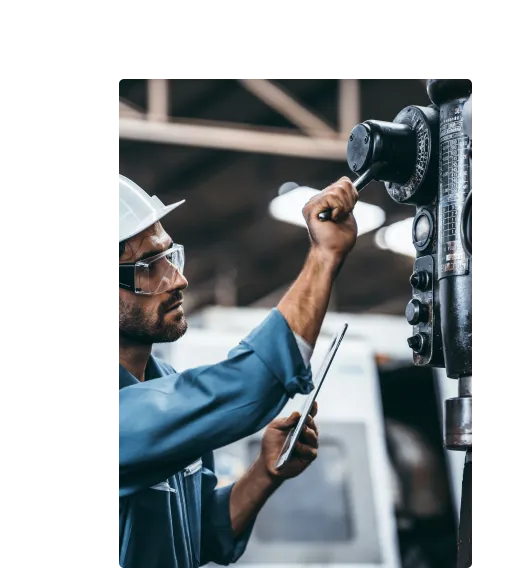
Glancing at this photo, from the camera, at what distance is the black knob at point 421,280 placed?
1.09 m

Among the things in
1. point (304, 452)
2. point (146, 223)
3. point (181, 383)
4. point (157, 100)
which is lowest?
point (304, 452)

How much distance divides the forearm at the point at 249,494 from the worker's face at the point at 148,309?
262 millimetres

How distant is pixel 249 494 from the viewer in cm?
124

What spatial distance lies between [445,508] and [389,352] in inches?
25.0

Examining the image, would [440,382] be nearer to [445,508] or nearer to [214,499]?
[445,508]

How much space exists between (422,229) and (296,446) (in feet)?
1.18

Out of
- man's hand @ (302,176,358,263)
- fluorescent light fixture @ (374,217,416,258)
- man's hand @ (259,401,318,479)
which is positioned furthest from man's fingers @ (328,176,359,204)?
fluorescent light fixture @ (374,217,416,258)

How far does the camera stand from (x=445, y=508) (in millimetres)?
3090

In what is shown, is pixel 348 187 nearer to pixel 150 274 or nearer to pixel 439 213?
pixel 439 213

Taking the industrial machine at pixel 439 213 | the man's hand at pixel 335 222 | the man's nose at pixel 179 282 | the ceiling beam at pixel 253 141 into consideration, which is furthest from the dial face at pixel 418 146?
the ceiling beam at pixel 253 141

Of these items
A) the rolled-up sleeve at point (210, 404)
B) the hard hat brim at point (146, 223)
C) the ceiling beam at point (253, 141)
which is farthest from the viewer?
the ceiling beam at point (253, 141)

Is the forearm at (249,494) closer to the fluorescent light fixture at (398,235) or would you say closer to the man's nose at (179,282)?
the man's nose at (179,282)

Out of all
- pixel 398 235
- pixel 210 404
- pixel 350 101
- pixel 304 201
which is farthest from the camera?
pixel 398 235

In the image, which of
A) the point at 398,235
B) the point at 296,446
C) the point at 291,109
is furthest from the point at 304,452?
the point at 291,109
